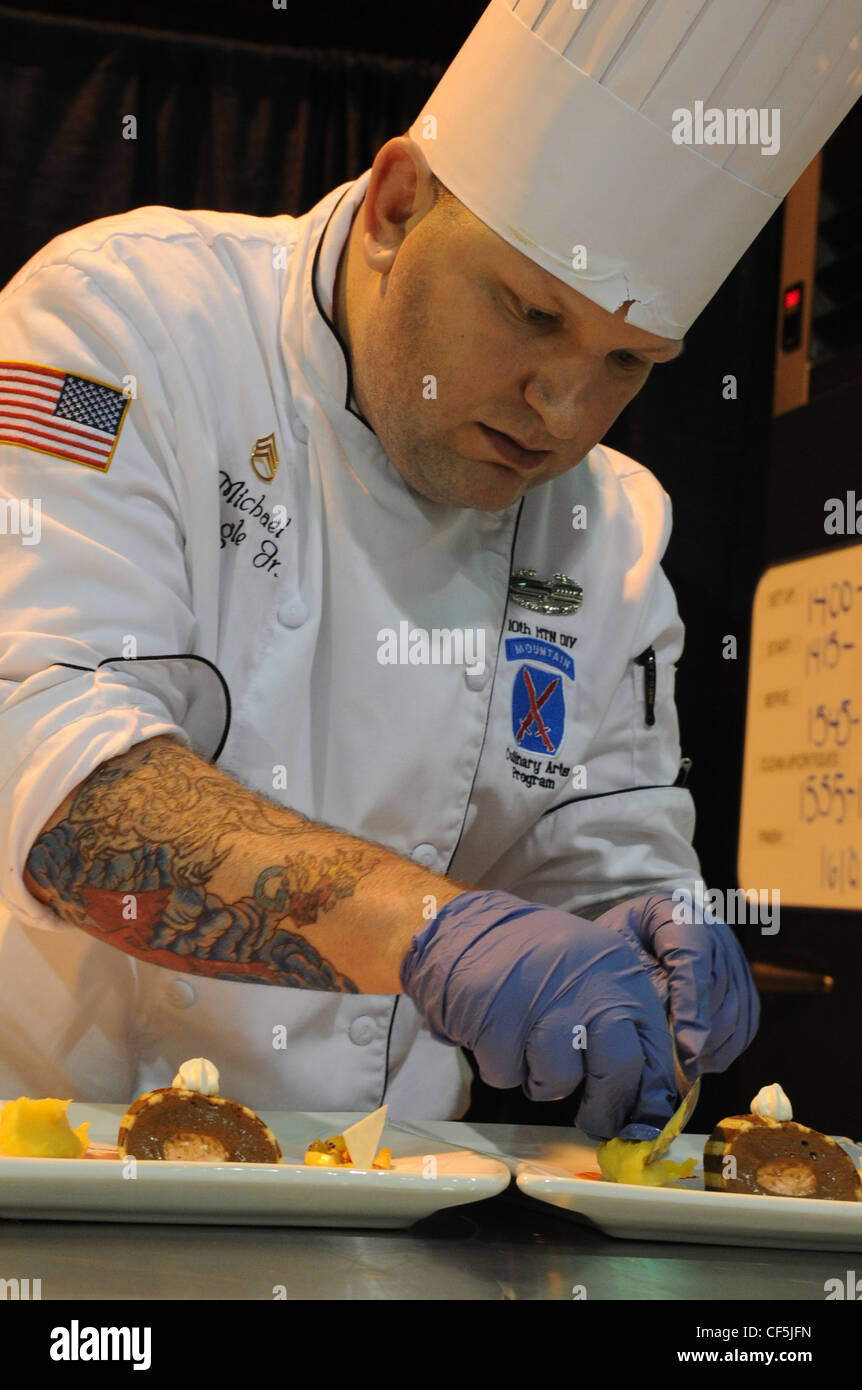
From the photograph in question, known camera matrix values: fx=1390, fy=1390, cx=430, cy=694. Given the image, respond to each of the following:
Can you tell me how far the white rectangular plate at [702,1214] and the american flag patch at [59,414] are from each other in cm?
82

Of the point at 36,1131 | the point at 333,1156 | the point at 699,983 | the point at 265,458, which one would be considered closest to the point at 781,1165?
the point at 699,983

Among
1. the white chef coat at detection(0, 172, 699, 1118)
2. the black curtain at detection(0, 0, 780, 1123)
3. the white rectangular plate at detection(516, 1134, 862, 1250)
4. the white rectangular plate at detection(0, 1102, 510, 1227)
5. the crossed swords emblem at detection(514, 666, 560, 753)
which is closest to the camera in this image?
the white rectangular plate at detection(0, 1102, 510, 1227)

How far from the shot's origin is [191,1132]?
3.51 feet

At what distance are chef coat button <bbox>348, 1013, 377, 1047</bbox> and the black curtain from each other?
174 cm

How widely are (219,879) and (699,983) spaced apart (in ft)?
1.68

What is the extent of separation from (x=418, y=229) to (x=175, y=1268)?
44.7 inches

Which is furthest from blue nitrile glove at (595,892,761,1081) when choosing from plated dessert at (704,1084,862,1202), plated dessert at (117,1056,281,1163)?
plated dessert at (117,1056,281,1163)

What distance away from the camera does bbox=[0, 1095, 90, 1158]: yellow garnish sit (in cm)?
101

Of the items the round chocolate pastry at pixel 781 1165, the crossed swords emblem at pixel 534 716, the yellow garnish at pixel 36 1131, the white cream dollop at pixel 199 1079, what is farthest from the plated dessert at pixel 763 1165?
the crossed swords emblem at pixel 534 716

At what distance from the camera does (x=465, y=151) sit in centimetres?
156

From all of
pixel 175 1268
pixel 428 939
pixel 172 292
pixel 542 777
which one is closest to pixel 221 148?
pixel 172 292

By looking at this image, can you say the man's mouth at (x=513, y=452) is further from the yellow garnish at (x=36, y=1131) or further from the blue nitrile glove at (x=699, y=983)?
the yellow garnish at (x=36, y=1131)

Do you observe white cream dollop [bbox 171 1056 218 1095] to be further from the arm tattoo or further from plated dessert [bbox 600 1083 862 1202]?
plated dessert [bbox 600 1083 862 1202]
